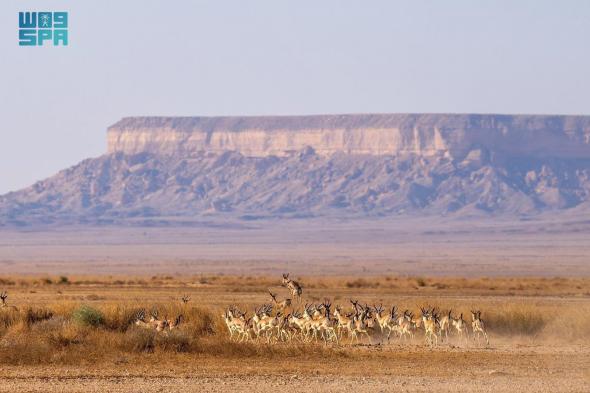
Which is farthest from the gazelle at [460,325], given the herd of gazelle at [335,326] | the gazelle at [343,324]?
the gazelle at [343,324]

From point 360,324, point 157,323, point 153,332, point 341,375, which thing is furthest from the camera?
point 360,324

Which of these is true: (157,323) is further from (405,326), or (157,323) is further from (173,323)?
(405,326)

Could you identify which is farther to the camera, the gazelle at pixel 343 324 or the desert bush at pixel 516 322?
the desert bush at pixel 516 322

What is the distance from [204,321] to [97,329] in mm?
3811

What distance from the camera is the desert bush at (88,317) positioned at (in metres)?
32.2

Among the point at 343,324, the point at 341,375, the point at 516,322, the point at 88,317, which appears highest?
the point at 88,317

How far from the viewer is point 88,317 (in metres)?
32.5

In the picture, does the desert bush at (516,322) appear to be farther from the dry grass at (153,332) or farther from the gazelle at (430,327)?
the gazelle at (430,327)

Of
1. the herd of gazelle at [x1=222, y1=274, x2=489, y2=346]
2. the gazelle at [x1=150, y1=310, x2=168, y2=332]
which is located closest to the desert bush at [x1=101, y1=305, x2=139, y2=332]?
the gazelle at [x1=150, y1=310, x2=168, y2=332]

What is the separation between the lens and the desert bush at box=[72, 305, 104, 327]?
3216cm

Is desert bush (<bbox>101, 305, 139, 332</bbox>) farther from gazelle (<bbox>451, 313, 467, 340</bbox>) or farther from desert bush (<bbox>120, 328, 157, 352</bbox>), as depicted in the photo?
gazelle (<bbox>451, 313, 467, 340</bbox>)

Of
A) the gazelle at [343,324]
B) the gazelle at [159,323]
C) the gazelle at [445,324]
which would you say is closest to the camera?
the gazelle at [159,323]

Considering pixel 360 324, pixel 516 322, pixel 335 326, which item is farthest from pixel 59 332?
pixel 516 322

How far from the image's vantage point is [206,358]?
2900 cm
